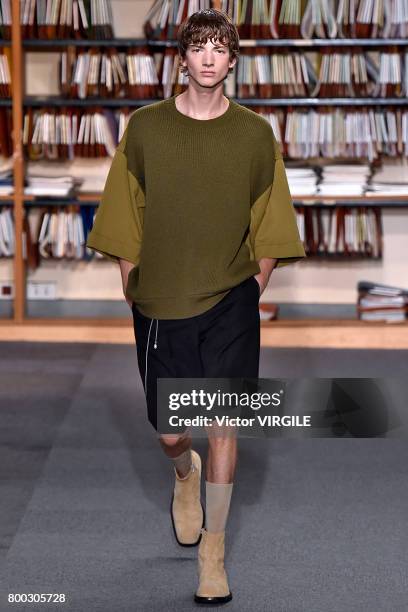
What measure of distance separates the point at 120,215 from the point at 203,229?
23cm

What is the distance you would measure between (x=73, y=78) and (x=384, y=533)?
11.7 ft

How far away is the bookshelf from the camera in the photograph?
6.13m

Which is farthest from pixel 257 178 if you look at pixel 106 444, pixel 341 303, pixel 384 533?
pixel 341 303

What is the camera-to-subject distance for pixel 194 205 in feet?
9.09

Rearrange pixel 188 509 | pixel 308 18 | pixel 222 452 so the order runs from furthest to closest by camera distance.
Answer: pixel 308 18
pixel 188 509
pixel 222 452

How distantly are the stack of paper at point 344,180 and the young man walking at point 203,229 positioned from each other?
339 centimetres

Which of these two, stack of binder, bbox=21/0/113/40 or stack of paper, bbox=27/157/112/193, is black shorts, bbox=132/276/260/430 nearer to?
stack of binder, bbox=21/0/113/40

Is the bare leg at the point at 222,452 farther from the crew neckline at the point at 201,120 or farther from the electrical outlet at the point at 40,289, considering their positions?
the electrical outlet at the point at 40,289

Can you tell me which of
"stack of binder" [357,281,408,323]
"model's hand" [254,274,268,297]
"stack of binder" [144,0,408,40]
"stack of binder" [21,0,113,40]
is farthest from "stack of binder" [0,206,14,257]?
"model's hand" [254,274,268,297]

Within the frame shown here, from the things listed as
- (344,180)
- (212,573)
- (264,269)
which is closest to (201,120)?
(264,269)

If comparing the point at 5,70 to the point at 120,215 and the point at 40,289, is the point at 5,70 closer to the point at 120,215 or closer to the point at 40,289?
the point at 40,289

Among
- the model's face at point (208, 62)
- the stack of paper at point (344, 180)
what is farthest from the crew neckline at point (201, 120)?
the stack of paper at point (344, 180)

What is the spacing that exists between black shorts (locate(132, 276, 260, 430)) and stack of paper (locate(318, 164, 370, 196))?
343 centimetres

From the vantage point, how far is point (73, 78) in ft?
20.4
